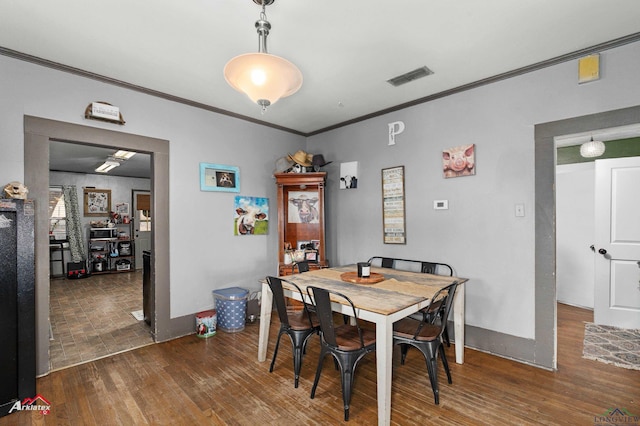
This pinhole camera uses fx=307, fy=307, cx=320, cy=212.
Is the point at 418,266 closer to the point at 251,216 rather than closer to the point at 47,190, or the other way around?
the point at 251,216

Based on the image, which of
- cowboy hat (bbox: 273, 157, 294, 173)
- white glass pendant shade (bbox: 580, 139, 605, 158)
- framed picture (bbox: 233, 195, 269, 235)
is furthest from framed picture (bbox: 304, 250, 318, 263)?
white glass pendant shade (bbox: 580, 139, 605, 158)

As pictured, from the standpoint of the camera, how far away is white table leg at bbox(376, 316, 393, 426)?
188 cm

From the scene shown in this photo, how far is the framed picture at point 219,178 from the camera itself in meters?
3.65

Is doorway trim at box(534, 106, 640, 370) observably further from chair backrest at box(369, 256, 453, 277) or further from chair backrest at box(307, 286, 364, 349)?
chair backrest at box(307, 286, 364, 349)

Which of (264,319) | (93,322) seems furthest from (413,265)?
(93,322)

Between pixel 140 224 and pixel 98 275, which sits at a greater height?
pixel 140 224

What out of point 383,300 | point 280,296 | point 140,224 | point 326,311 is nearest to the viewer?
point 326,311

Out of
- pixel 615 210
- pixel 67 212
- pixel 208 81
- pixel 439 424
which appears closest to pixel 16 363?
pixel 208 81

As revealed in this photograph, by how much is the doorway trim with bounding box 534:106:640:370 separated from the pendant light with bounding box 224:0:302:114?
89.2 inches

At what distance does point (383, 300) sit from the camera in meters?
2.14

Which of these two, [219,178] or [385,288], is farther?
[219,178]

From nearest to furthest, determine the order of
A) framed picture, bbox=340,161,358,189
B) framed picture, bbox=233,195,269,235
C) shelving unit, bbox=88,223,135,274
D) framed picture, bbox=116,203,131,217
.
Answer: framed picture, bbox=233,195,269,235, framed picture, bbox=340,161,358,189, shelving unit, bbox=88,223,135,274, framed picture, bbox=116,203,131,217

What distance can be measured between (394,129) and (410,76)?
0.84m

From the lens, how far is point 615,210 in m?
3.59
